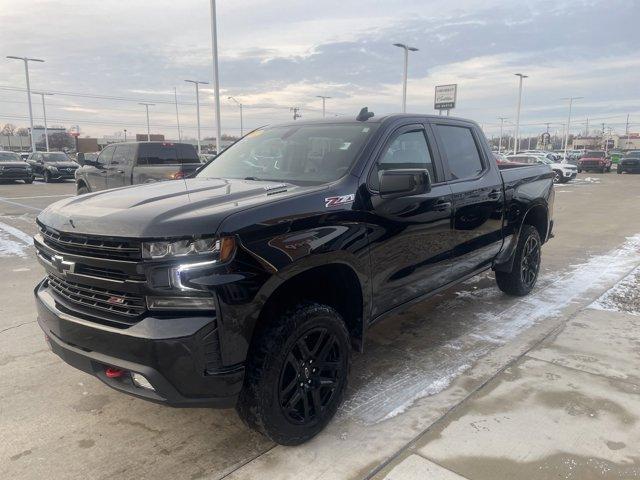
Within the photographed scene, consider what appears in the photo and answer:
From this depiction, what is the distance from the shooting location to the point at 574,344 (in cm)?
434

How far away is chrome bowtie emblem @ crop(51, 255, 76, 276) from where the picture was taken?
264 centimetres

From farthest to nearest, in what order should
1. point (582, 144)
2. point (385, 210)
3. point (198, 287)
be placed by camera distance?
point (582, 144) < point (385, 210) < point (198, 287)

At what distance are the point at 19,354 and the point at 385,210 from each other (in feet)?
10.5

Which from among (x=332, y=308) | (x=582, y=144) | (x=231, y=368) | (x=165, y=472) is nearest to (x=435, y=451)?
(x=332, y=308)

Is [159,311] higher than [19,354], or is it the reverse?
[159,311]

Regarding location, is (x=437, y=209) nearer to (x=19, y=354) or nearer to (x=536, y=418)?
(x=536, y=418)

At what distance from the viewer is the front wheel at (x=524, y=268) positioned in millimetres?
5430

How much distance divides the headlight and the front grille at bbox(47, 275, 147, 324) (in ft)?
0.77

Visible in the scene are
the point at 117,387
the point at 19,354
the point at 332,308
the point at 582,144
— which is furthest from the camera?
the point at 582,144

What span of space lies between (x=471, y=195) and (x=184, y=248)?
9.20ft

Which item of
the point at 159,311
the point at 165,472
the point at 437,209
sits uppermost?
the point at 437,209

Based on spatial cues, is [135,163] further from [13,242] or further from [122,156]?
[13,242]

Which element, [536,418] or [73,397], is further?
[73,397]

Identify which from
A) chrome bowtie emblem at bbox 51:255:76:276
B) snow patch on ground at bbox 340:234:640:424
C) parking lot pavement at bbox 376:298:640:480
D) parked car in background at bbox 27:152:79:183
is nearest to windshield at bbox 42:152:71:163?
parked car in background at bbox 27:152:79:183
